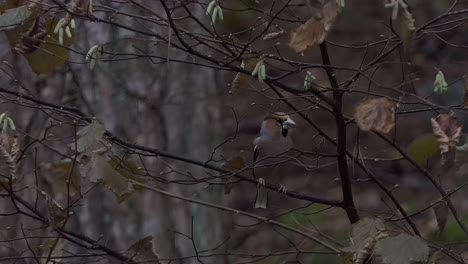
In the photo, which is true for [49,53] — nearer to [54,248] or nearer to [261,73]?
[54,248]

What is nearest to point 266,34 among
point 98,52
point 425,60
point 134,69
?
point 98,52

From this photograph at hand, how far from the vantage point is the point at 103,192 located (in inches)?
208

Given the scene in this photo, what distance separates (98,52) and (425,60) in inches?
267

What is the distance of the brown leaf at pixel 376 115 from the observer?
244cm

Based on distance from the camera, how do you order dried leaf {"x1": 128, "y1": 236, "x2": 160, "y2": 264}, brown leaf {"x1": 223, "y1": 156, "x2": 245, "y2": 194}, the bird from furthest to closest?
the bird
dried leaf {"x1": 128, "y1": 236, "x2": 160, "y2": 264}
brown leaf {"x1": 223, "y1": 156, "x2": 245, "y2": 194}

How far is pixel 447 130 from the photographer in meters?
2.57

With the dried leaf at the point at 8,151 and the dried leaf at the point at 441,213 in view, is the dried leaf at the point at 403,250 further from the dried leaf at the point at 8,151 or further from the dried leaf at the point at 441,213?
the dried leaf at the point at 8,151

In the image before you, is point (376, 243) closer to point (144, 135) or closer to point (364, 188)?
point (144, 135)

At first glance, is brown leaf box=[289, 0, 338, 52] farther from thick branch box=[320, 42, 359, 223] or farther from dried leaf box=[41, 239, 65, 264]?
dried leaf box=[41, 239, 65, 264]

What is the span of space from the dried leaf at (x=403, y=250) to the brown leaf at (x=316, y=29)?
54 centimetres

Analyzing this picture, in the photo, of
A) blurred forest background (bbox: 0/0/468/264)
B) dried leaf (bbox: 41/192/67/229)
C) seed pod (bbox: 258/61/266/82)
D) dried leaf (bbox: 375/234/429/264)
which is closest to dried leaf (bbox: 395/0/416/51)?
blurred forest background (bbox: 0/0/468/264)

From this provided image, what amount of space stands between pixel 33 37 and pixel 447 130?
1.20 meters

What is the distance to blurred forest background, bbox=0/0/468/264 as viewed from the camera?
2746mm

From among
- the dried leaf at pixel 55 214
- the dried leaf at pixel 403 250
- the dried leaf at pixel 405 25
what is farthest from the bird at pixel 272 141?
the dried leaf at pixel 405 25
